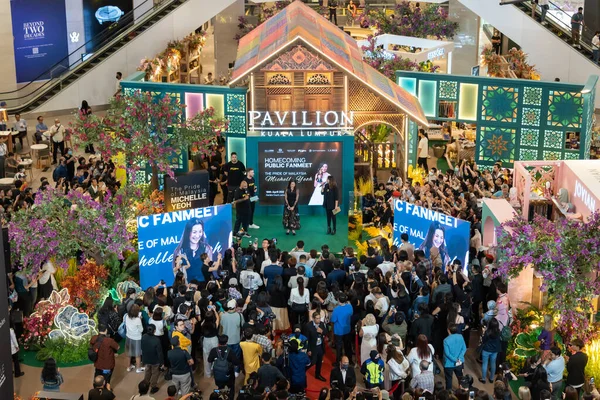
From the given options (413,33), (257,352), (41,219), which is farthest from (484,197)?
(413,33)

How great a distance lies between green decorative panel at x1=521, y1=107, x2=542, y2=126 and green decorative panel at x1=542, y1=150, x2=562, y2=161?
693 millimetres

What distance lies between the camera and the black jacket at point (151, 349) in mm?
12656

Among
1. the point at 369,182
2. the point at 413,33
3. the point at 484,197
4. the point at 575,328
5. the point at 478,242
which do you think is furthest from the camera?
the point at 413,33

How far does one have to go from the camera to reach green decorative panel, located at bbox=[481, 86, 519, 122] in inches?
877

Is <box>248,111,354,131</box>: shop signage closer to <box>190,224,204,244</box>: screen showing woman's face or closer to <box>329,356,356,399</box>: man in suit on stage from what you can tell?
<box>190,224,204,244</box>: screen showing woman's face

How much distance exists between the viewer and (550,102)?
21.8m

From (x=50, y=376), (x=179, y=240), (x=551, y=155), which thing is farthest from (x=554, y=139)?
(x=50, y=376)

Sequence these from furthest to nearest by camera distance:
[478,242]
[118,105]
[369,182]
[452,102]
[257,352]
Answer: [452,102]
[369,182]
[118,105]
[478,242]
[257,352]

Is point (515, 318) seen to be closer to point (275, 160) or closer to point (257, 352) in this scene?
point (257, 352)

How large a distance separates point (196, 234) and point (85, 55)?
17.6 metres

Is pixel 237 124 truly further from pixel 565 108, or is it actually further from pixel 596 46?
pixel 596 46

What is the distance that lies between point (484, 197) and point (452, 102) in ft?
17.7

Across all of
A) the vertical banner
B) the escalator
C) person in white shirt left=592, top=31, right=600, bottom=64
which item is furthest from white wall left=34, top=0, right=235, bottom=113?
the vertical banner

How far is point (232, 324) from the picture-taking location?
12891mm
